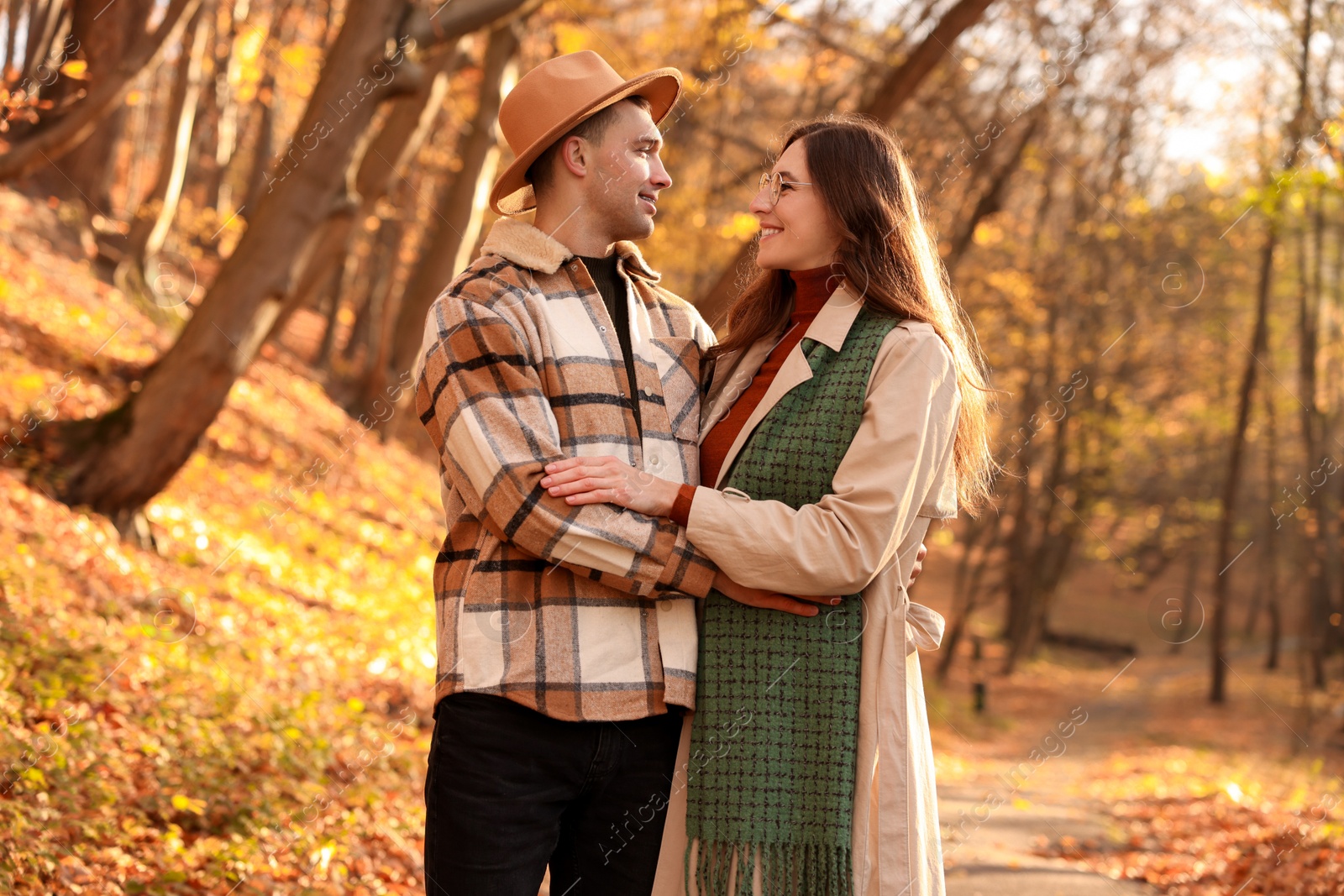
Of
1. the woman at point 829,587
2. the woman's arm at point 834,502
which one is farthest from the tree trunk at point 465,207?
the woman's arm at point 834,502

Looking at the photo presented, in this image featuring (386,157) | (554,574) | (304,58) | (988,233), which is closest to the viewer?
(554,574)

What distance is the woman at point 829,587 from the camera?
7.50 feet

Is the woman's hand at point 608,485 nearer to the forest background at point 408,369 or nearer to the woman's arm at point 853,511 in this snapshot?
the woman's arm at point 853,511

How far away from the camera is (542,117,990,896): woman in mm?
2285

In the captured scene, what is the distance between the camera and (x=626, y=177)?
2.63 meters

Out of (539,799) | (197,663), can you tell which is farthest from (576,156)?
(197,663)

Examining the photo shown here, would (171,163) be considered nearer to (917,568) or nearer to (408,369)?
(408,369)

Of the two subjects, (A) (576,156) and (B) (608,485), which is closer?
(B) (608,485)

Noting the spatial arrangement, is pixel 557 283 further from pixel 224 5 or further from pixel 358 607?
pixel 224 5

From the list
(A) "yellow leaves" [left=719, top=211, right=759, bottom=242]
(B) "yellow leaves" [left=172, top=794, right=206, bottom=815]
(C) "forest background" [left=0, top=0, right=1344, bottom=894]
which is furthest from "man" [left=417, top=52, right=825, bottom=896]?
(A) "yellow leaves" [left=719, top=211, right=759, bottom=242]

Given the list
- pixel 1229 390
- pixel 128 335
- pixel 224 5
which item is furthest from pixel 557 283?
pixel 1229 390

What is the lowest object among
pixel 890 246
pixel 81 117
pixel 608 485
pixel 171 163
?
pixel 608 485

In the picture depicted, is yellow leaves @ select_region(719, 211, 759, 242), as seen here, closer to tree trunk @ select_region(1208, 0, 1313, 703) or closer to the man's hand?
the man's hand

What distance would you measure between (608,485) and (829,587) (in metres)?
0.52
